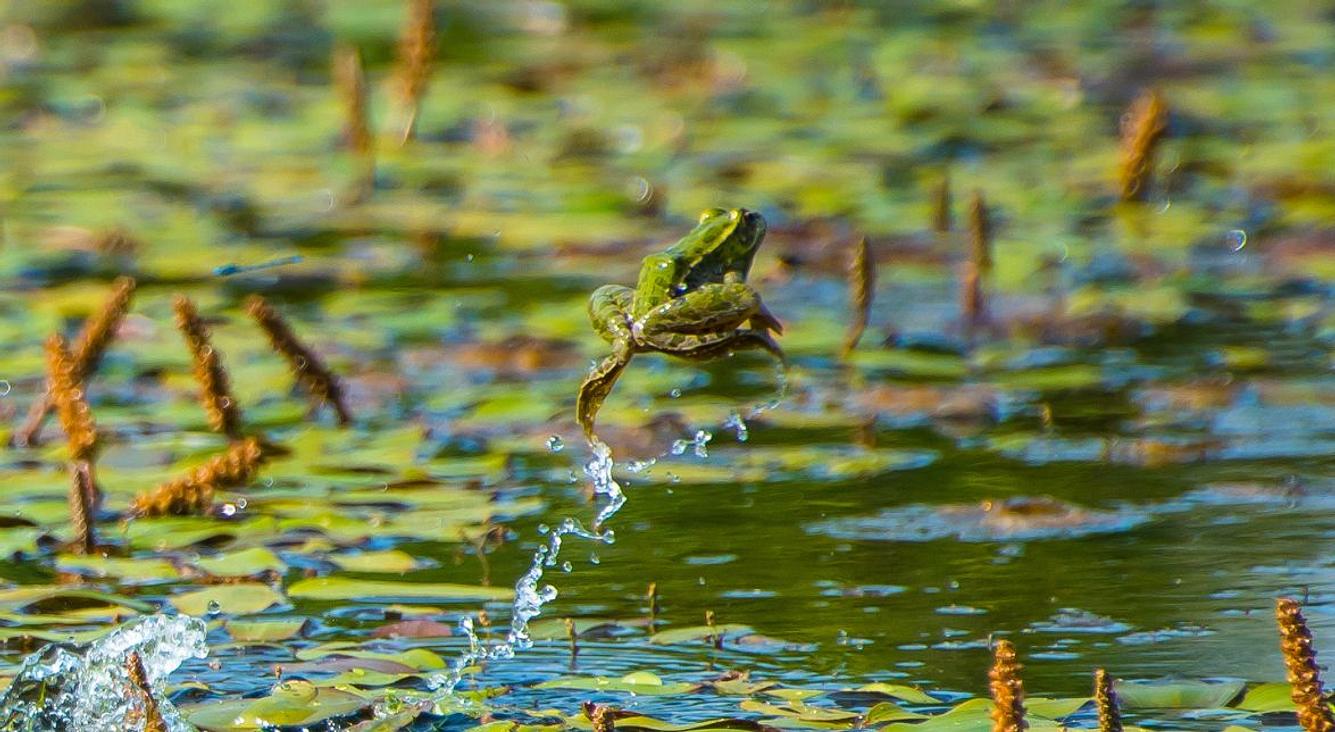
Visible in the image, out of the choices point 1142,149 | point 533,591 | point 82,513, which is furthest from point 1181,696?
point 1142,149

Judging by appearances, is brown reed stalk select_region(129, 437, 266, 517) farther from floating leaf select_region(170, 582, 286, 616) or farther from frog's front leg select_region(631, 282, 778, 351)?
frog's front leg select_region(631, 282, 778, 351)

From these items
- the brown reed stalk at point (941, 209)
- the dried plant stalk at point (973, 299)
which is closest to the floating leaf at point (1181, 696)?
the dried plant stalk at point (973, 299)

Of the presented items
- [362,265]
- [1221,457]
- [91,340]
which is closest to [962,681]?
[1221,457]

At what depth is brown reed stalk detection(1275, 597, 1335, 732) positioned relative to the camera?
2.26m

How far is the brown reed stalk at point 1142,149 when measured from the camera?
629cm

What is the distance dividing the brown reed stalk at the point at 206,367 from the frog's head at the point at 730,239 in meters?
1.15

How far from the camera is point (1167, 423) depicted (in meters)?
4.92

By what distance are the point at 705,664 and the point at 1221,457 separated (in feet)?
5.36

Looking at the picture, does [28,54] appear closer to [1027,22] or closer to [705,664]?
[1027,22]

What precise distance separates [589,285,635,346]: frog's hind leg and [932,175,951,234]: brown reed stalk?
2.98 m

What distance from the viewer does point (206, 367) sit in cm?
434

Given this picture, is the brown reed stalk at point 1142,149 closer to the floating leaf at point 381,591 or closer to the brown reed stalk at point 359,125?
the brown reed stalk at point 359,125

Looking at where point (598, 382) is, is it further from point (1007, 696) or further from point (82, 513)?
point (1007, 696)

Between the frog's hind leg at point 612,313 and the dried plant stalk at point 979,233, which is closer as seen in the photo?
the frog's hind leg at point 612,313
